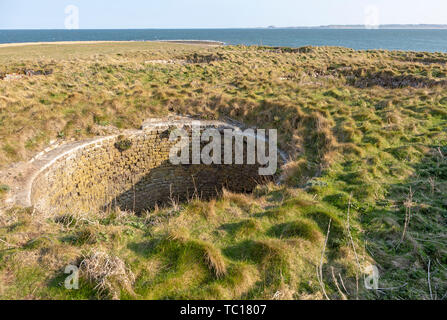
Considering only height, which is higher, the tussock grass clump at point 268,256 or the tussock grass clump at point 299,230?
the tussock grass clump at point 299,230

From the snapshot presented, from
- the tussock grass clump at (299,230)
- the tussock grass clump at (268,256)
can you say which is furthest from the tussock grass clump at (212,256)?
the tussock grass clump at (299,230)

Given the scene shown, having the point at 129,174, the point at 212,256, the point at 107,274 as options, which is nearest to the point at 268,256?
the point at 212,256

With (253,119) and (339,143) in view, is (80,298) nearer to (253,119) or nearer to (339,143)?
(339,143)

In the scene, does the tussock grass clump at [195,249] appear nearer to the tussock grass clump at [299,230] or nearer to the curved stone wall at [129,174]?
the tussock grass clump at [299,230]

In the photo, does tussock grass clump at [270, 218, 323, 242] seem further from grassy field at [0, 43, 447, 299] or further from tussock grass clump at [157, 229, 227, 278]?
tussock grass clump at [157, 229, 227, 278]

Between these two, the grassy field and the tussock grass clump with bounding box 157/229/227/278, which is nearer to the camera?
the grassy field

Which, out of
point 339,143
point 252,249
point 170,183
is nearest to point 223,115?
point 170,183

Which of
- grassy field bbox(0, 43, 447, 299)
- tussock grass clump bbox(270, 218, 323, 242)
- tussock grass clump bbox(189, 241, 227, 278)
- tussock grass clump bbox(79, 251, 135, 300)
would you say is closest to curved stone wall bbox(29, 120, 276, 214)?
grassy field bbox(0, 43, 447, 299)

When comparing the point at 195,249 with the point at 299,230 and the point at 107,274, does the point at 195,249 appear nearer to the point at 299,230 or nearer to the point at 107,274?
the point at 107,274
